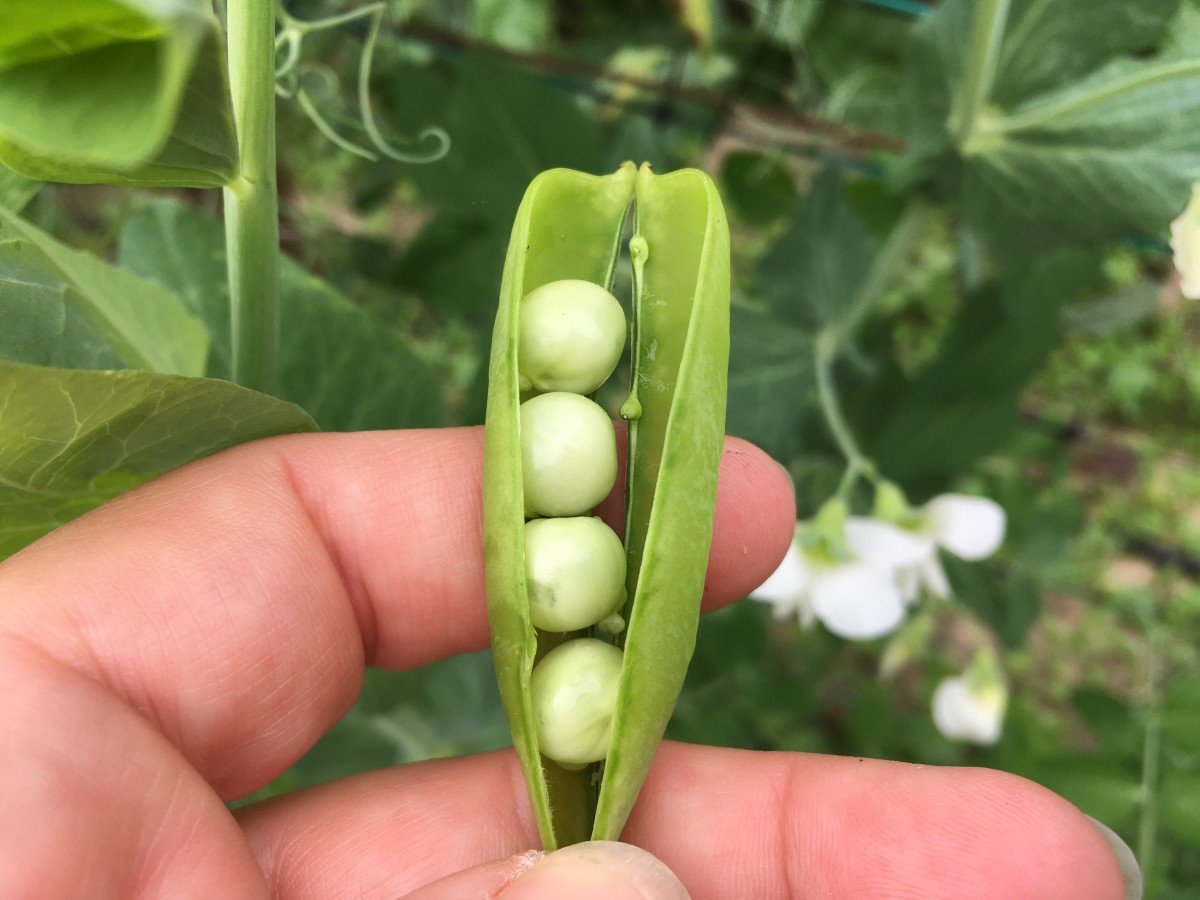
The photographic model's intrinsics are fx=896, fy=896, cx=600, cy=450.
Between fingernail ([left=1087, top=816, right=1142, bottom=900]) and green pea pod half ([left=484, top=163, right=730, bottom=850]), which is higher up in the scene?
green pea pod half ([left=484, top=163, right=730, bottom=850])

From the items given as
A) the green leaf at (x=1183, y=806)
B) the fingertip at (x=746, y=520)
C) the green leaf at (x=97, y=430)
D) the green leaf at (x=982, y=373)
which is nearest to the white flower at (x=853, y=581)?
the fingertip at (x=746, y=520)

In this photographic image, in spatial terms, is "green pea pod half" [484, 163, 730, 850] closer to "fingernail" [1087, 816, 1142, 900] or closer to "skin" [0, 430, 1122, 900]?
"skin" [0, 430, 1122, 900]

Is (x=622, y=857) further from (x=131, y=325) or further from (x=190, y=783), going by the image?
(x=131, y=325)

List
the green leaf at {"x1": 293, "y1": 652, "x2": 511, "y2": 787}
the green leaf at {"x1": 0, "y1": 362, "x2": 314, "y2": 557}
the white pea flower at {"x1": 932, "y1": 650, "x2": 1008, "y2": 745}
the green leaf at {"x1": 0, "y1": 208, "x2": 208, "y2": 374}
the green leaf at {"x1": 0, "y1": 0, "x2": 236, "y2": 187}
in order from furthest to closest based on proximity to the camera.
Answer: the white pea flower at {"x1": 932, "y1": 650, "x2": 1008, "y2": 745}
the green leaf at {"x1": 293, "y1": 652, "x2": 511, "y2": 787}
the green leaf at {"x1": 0, "y1": 208, "x2": 208, "y2": 374}
the green leaf at {"x1": 0, "y1": 362, "x2": 314, "y2": 557}
the green leaf at {"x1": 0, "y1": 0, "x2": 236, "y2": 187}

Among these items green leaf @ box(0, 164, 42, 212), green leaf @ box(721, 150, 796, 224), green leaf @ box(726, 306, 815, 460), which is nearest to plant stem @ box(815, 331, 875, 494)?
green leaf @ box(726, 306, 815, 460)


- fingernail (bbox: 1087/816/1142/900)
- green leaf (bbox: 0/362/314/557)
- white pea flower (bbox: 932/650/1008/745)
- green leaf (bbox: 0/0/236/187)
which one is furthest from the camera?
white pea flower (bbox: 932/650/1008/745)

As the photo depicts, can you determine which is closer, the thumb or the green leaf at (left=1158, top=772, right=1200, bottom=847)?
the thumb

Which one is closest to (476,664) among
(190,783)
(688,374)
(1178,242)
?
(190,783)
